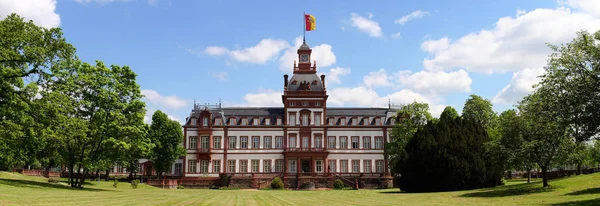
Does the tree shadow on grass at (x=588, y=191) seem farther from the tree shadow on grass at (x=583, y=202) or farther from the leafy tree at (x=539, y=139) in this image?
the tree shadow on grass at (x=583, y=202)

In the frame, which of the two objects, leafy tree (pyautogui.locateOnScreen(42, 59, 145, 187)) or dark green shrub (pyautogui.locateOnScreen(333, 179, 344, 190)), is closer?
leafy tree (pyautogui.locateOnScreen(42, 59, 145, 187))

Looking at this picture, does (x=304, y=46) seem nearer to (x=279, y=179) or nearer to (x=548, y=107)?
(x=279, y=179)

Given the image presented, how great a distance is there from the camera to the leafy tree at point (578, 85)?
883 inches

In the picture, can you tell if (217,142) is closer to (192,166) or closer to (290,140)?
(192,166)

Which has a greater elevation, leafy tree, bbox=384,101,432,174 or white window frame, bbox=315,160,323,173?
leafy tree, bbox=384,101,432,174

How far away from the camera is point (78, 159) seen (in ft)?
127

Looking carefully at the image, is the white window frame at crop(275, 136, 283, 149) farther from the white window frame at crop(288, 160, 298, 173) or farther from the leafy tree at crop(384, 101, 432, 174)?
the leafy tree at crop(384, 101, 432, 174)

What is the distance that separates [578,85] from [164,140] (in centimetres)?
5165

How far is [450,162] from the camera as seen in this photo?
3741cm

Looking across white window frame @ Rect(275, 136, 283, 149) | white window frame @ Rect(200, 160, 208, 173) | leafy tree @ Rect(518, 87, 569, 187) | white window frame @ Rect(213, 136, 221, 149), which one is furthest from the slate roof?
leafy tree @ Rect(518, 87, 569, 187)

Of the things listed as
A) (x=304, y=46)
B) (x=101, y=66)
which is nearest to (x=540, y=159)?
(x=101, y=66)

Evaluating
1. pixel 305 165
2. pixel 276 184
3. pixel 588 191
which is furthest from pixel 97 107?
pixel 305 165

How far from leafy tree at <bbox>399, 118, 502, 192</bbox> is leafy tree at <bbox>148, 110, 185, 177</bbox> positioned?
3378cm

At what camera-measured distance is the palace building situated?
6625 cm
